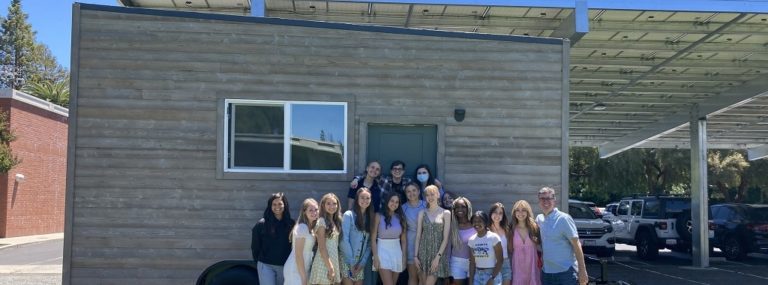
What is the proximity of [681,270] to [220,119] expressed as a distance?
12298 mm

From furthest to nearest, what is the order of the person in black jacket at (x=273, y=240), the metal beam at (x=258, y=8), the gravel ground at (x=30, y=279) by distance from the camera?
the gravel ground at (x=30, y=279), the metal beam at (x=258, y=8), the person in black jacket at (x=273, y=240)

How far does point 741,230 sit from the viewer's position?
1931cm

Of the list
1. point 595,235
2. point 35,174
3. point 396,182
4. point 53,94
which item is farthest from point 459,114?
point 53,94

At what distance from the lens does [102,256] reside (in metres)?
8.66

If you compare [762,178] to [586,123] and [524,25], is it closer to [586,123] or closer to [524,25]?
[586,123]

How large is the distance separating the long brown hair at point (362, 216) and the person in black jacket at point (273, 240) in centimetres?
66

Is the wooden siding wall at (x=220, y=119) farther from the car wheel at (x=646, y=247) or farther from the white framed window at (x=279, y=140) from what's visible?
the car wheel at (x=646, y=247)

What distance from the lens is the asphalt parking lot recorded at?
15070mm

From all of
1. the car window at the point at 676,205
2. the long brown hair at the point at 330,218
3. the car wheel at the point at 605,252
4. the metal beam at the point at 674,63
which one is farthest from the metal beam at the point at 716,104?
the long brown hair at the point at 330,218

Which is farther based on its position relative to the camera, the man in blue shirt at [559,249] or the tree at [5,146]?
the tree at [5,146]

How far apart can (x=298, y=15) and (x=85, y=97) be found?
5.82 m

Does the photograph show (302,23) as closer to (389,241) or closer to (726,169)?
(389,241)

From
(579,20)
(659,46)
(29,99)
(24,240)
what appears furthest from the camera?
(29,99)

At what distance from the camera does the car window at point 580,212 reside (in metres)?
18.6
